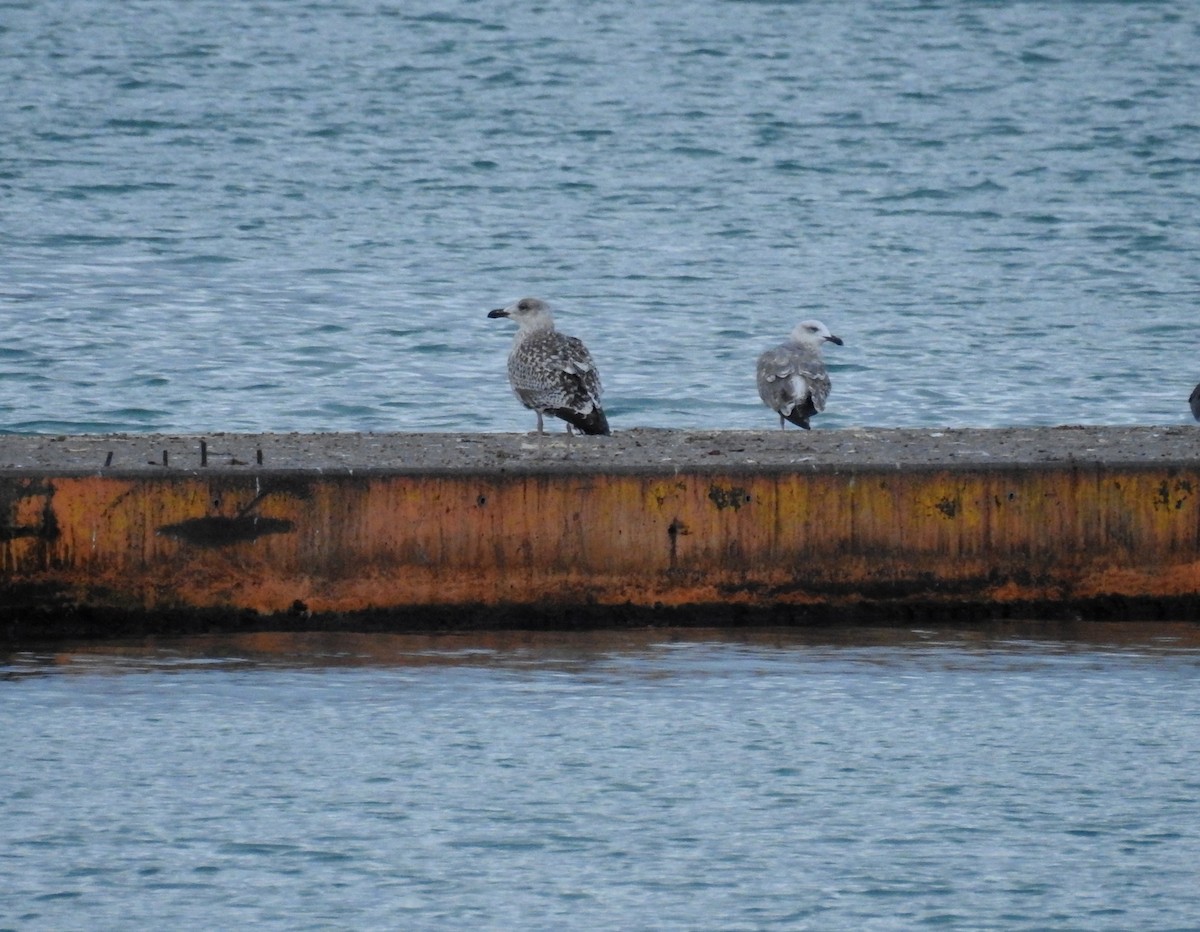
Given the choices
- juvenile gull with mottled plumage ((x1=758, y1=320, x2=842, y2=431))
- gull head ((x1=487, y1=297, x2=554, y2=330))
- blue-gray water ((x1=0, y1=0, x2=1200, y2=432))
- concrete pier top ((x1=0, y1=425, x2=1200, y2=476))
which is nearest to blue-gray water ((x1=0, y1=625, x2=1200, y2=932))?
concrete pier top ((x1=0, y1=425, x2=1200, y2=476))

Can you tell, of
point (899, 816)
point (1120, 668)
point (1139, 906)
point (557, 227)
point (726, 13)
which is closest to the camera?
point (1139, 906)

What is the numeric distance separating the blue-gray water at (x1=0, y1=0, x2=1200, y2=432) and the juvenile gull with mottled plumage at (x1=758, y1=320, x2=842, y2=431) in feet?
20.7

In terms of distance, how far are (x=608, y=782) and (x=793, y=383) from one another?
207 inches

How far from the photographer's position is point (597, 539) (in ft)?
37.9

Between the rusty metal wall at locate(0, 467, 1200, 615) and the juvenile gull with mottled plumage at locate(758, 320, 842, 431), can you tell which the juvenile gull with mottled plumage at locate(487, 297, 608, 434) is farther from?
the rusty metal wall at locate(0, 467, 1200, 615)

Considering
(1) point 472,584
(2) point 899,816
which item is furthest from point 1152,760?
(1) point 472,584

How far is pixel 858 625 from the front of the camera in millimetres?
11711

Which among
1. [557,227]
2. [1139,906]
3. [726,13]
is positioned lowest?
[1139,906]

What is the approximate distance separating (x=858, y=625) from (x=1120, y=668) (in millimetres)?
1429

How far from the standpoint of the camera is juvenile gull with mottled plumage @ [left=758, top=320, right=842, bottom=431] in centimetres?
1391

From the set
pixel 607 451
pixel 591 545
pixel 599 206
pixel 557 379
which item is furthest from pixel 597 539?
pixel 599 206

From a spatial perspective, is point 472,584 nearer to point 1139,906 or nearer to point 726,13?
point 1139,906

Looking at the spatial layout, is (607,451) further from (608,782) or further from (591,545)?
(608,782)

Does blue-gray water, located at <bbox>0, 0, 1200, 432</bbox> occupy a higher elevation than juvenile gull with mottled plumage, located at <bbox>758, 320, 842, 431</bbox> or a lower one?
higher
